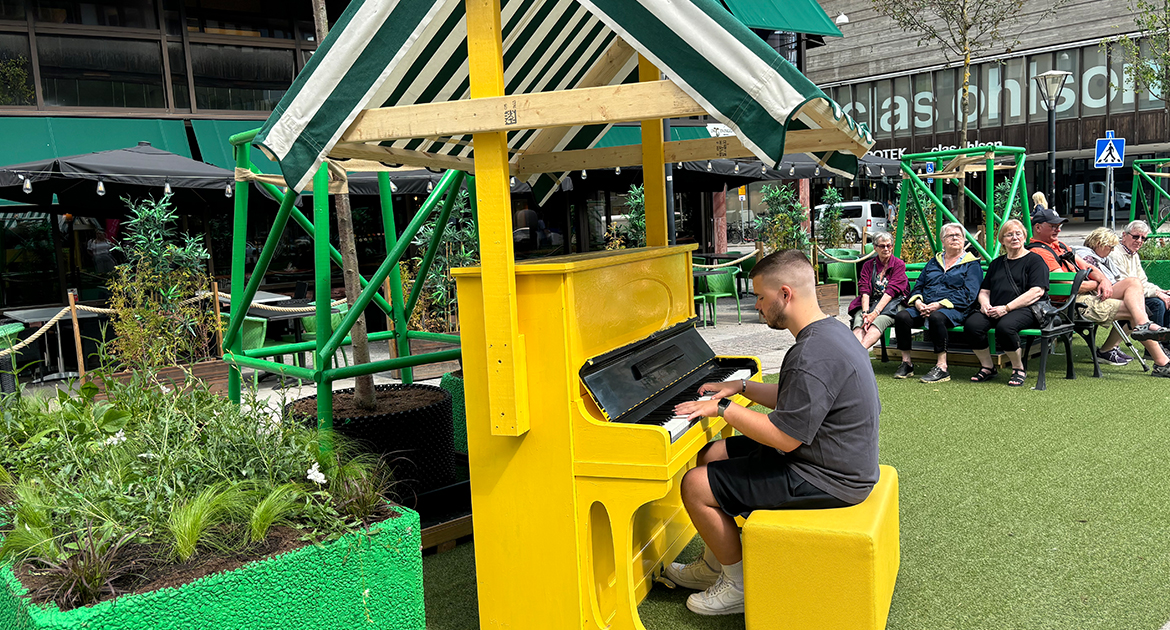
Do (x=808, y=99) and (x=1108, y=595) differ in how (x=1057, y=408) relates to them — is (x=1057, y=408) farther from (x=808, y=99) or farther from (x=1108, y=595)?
(x=808, y=99)

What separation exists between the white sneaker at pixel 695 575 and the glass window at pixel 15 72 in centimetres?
1306

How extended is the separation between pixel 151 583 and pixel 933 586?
3.06m

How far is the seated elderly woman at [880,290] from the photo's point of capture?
324 inches

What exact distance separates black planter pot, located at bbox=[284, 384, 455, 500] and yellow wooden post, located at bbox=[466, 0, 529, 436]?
4.13 ft

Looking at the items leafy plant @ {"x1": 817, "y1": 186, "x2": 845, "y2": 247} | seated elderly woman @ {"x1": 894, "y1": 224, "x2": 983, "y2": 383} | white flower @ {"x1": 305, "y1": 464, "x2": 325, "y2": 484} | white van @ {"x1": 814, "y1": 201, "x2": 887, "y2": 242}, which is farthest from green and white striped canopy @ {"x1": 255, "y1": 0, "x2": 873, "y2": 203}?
white van @ {"x1": 814, "y1": 201, "x2": 887, "y2": 242}

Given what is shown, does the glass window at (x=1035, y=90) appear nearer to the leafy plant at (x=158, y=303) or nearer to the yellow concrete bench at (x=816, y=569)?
the leafy plant at (x=158, y=303)

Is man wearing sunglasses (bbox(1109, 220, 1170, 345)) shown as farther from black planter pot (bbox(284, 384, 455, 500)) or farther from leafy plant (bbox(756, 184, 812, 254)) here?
black planter pot (bbox(284, 384, 455, 500))

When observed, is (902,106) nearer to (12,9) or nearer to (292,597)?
(12,9)

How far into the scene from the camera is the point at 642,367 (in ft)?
11.5

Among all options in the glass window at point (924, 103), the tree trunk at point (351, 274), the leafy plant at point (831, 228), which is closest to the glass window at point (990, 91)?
the glass window at point (924, 103)

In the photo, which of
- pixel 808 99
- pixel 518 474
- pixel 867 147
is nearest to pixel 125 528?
pixel 518 474

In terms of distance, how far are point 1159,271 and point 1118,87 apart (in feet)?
84.7

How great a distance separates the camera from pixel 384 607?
276 centimetres

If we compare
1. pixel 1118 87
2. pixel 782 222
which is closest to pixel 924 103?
pixel 1118 87
